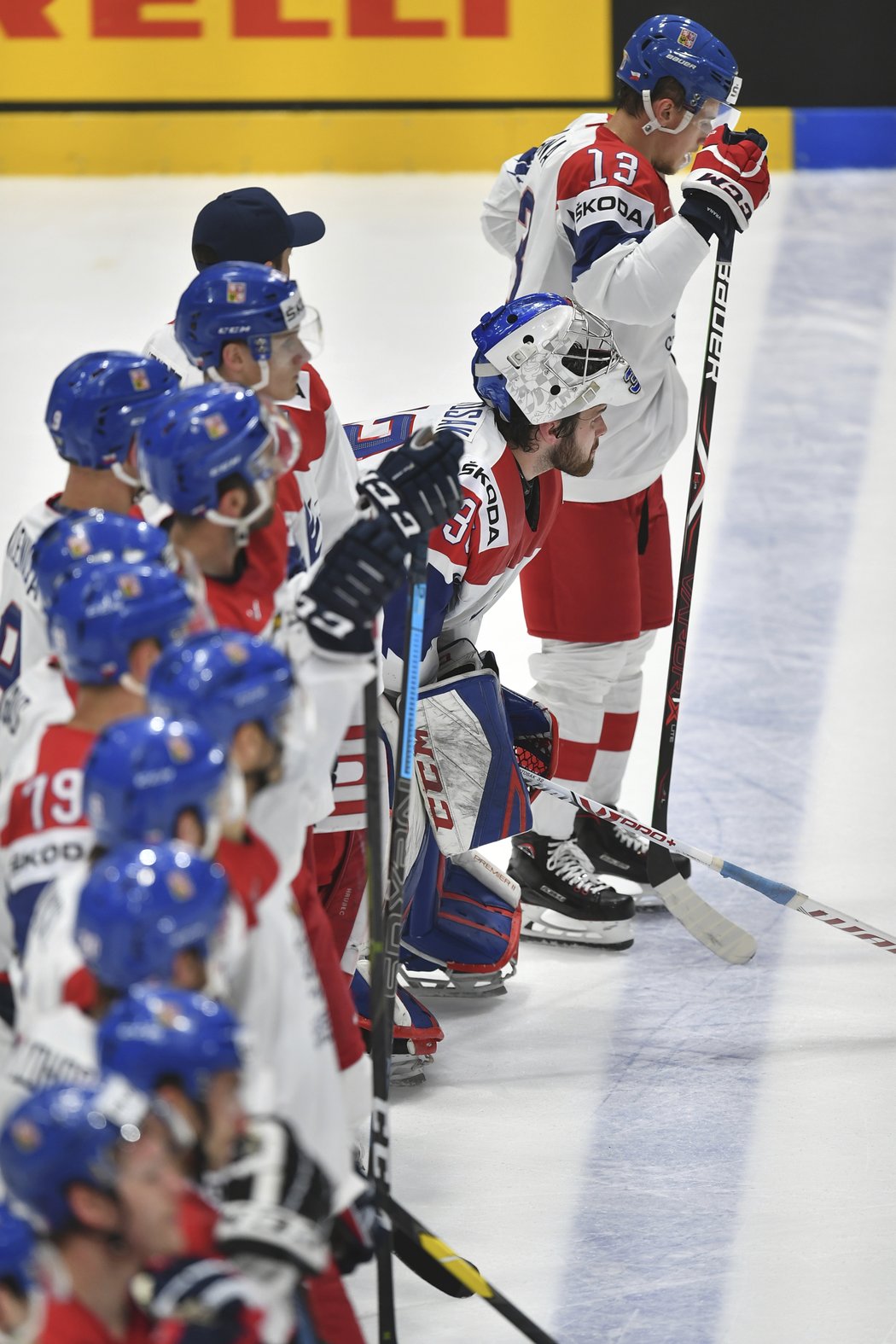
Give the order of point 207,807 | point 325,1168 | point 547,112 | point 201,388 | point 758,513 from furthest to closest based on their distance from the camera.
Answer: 1. point 547,112
2. point 758,513
3. point 201,388
4. point 325,1168
5. point 207,807

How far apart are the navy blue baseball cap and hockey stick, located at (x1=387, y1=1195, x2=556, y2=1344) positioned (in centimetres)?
179

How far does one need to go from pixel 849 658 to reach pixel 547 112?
5066 millimetres

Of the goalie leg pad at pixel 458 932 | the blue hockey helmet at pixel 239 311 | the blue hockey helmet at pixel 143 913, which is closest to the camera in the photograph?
the blue hockey helmet at pixel 143 913

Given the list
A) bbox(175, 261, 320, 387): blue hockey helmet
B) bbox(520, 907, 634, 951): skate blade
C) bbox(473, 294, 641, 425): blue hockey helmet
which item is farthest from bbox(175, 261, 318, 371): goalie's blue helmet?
bbox(520, 907, 634, 951): skate blade

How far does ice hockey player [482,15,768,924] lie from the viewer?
167 inches

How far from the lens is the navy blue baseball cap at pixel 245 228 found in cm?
382

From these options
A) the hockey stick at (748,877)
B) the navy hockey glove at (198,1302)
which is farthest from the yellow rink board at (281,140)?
the navy hockey glove at (198,1302)

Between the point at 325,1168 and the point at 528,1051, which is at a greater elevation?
the point at 325,1168

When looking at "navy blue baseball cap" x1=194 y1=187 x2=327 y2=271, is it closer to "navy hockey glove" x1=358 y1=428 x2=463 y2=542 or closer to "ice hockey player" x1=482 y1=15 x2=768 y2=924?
"ice hockey player" x1=482 y1=15 x2=768 y2=924

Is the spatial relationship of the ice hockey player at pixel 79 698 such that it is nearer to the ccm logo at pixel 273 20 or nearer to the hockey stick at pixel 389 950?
the hockey stick at pixel 389 950

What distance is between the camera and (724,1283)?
3193 mm

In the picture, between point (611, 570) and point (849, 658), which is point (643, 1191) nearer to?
point (611, 570)

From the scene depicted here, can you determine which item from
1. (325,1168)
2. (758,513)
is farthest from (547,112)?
(325,1168)

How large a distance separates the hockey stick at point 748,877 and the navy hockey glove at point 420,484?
44.1 inches
